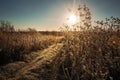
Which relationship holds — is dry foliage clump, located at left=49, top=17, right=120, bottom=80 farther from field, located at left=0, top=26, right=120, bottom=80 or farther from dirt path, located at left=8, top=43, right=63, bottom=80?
dirt path, located at left=8, top=43, right=63, bottom=80

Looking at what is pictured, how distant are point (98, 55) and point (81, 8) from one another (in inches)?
89.3

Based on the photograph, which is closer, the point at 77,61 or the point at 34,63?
the point at 77,61

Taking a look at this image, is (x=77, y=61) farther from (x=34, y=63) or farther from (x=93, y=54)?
(x=34, y=63)

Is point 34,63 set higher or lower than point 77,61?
lower

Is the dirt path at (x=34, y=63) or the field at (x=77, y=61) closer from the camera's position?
the field at (x=77, y=61)

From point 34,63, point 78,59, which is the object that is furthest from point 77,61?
point 34,63

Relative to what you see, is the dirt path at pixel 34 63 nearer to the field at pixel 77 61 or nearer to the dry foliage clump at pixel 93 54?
the field at pixel 77 61

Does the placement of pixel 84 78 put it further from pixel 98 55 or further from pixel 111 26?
pixel 111 26

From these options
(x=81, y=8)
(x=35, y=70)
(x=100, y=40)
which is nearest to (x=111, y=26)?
(x=100, y=40)

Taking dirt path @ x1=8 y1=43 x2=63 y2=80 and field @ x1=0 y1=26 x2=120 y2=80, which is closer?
field @ x1=0 y1=26 x2=120 y2=80

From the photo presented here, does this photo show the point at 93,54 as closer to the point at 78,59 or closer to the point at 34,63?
the point at 78,59

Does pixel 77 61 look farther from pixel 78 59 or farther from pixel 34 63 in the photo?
pixel 34 63

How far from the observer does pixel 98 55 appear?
4465 millimetres

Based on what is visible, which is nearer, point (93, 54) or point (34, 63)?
point (93, 54)
